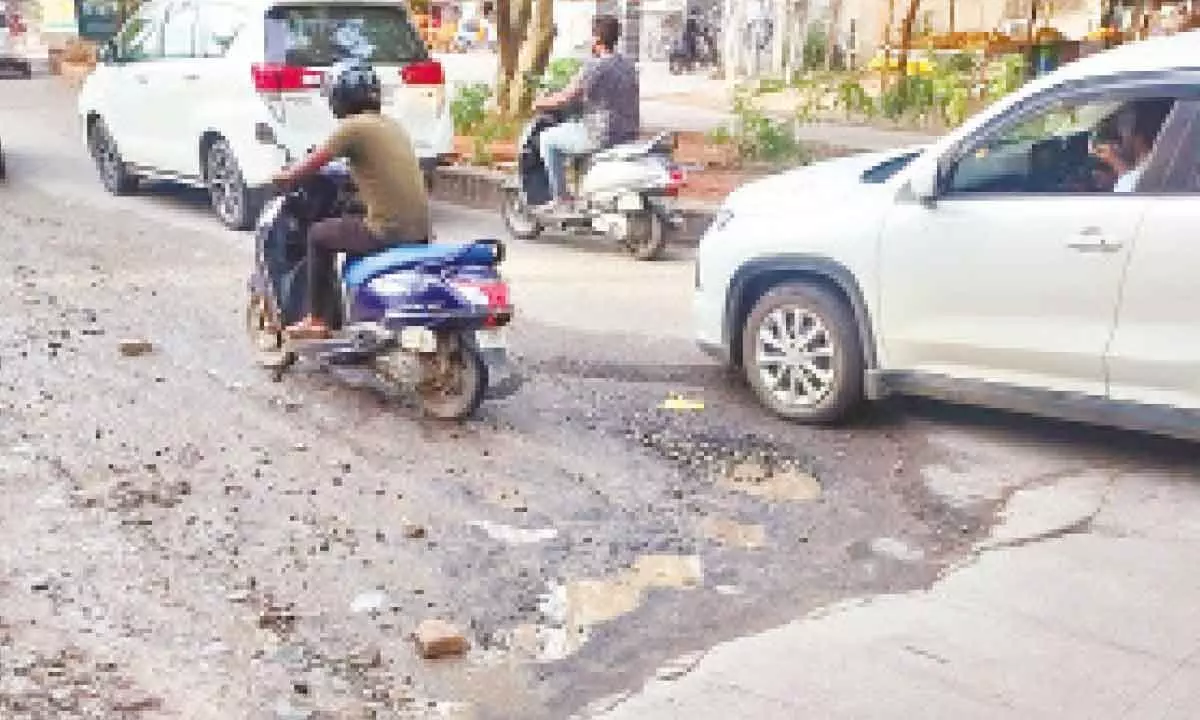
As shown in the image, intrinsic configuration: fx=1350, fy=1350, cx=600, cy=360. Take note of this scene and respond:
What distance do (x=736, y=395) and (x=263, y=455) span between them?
2387mm

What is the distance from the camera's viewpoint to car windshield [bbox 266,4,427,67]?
10.2 m

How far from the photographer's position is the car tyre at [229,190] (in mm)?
10594

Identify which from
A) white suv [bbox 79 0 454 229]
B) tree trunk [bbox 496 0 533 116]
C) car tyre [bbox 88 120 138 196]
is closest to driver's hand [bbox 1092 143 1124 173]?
white suv [bbox 79 0 454 229]

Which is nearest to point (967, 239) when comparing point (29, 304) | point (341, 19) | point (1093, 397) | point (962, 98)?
point (1093, 397)

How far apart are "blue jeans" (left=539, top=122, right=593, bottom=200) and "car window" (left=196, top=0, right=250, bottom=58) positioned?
2.50 meters

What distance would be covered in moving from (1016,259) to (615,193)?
4.71 m

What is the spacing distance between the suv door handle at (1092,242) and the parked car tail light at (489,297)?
2.40 meters

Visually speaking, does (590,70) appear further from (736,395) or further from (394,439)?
(394,439)

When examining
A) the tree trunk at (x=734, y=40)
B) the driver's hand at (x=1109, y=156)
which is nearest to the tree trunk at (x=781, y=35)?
the tree trunk at (x=734, y=40)

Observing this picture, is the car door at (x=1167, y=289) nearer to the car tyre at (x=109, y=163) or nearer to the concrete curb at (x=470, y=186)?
the concrete curb at (x=470, y=186)

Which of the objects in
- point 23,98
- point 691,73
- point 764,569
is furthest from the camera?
point 691,73

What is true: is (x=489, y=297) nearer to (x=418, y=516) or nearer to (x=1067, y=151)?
(x=418, y=516)

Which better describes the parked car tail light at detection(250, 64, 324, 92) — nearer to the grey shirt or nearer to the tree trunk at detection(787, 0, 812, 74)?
the grey shirt

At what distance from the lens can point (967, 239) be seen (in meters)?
5.75
